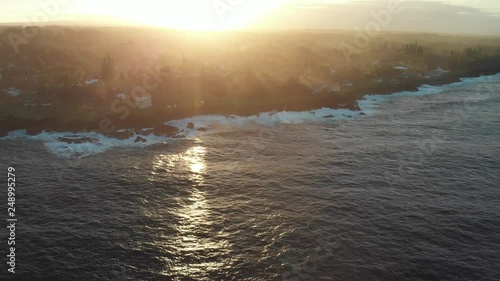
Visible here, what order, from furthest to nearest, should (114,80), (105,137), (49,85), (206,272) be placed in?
(114,80) < (49,85) < (105,137) < (206,272)

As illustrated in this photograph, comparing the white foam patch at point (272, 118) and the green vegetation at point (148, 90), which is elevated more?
the green vegetation at point (148, 90)

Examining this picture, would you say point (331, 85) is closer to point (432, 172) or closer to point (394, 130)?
point (394, 130)

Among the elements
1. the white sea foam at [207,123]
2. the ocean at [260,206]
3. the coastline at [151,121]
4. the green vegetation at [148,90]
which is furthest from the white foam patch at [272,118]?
the ocean at [260,206]

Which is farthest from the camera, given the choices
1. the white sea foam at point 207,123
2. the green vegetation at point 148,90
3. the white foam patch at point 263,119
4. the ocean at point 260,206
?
the white foam patch at point 263,119

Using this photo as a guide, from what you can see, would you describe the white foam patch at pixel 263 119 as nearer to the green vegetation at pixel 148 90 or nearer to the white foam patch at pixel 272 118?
the white foam patch at pixel 272 118

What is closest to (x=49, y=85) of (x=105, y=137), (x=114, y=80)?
(x=114, y=80)
